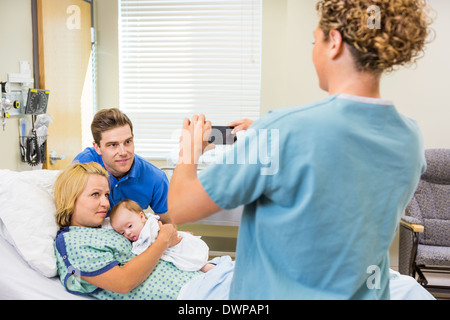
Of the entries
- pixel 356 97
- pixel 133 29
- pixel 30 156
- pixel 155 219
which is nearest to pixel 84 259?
pixel 155 219

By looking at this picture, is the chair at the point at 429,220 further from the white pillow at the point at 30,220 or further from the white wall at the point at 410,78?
the white pillow at the point at 30,220

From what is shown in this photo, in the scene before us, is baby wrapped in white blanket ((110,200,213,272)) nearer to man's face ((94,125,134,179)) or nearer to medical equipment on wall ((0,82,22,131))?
man's face ((94,125,134,179))

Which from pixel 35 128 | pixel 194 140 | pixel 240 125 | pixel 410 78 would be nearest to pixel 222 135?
pixel 240 125

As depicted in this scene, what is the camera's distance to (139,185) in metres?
1.99

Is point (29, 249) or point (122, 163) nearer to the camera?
point (29, 249)

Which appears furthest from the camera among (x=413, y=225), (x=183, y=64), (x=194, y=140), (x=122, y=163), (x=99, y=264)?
(x=183, y=64)

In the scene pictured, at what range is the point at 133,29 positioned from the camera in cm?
342

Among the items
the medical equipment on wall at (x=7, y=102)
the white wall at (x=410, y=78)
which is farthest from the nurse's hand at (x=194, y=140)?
the white wall at (x=410, y=78)

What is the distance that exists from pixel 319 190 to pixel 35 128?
229 cm

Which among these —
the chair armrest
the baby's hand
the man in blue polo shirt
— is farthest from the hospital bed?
the chair armrest

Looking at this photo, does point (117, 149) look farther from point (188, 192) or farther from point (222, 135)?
point (188, 192)

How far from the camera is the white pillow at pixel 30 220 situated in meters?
1.37

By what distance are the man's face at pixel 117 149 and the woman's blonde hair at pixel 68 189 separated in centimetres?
37
